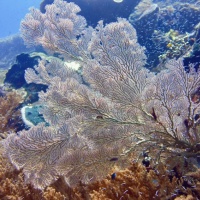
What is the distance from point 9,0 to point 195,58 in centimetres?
21440

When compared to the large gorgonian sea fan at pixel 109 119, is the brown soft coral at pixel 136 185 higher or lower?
lower

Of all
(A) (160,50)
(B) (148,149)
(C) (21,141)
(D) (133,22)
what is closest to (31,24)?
(C) (21,141)

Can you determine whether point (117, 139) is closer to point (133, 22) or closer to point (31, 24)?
point (31, 24)

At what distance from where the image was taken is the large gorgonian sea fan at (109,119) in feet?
10.4

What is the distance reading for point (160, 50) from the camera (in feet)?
34.6

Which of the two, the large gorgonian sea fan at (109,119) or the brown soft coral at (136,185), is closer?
the brown soft coral at (136,185)

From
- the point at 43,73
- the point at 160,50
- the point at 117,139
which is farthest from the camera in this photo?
the point at 160,50

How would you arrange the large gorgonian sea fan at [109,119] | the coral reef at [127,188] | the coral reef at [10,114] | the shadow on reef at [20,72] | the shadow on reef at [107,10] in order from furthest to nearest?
the shadow on reef at [107,10], the shadow on reef at [20,72], the coral reef at [10,114], the large gorgonian sea fan at [109,119], the coral reef at [127,188]

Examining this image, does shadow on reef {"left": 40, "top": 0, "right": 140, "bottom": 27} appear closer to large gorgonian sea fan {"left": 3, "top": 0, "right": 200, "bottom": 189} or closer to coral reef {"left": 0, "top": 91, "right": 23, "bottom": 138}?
coral reef {"left": 0, "top": 91, "right": 23, "bottom": 138}

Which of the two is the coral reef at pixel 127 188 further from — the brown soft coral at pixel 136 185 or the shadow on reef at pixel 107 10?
the shadow on reef at pixel 107 10

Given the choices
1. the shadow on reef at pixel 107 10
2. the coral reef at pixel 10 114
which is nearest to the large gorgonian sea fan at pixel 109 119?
the coral reef at pixel 10 114

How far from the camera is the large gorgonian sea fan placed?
124 inches

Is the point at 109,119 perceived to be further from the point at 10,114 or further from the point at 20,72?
the point at 20,72

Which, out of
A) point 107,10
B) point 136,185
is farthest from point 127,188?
point 107,10
